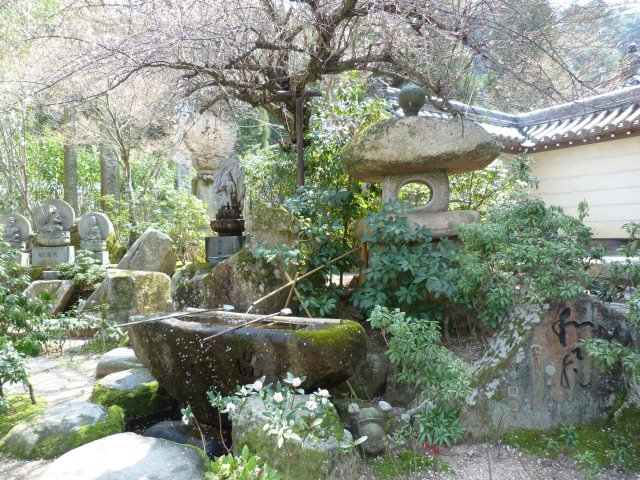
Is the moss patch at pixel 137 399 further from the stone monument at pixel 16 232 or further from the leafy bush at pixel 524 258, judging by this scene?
the stone monument at pixel 16 232

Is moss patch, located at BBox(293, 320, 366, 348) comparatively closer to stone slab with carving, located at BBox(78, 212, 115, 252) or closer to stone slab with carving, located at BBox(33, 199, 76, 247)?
stone slab with carving, located at BBox(78, 212, 115, 252)

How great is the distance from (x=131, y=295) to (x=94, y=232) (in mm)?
A: 4758

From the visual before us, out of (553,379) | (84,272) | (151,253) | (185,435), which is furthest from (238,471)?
(84,272)

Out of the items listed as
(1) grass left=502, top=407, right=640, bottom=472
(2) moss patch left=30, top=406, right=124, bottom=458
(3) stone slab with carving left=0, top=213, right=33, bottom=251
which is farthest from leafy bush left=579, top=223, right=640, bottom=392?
(3) stone slab with carving left=0, top=213, right=33, bottom=251

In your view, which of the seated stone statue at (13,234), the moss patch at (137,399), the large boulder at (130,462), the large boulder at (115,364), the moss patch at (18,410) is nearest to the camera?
the large boulder at (130,462)

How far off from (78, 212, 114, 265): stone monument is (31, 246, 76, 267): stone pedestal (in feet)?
1.40

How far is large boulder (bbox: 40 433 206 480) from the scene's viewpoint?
7.56 feet

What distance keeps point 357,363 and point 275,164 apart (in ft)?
15.7

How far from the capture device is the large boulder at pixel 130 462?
2.30 m

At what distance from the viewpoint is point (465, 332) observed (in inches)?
190

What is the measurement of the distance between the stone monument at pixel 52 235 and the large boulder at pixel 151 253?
9.34ft

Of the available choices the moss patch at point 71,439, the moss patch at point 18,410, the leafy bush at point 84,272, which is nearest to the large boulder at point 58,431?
the moss patch at point 71,439

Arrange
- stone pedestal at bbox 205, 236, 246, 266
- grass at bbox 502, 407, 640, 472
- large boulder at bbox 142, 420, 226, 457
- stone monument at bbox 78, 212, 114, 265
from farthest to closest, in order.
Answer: stone monument at bbox 78, 212, 114, 265 < stone pedestal at bbox 205, 236, 246, 266 < large boulder at bbox 142, 420, 226, 457 < grass at bbox 502, 407, 640, 472

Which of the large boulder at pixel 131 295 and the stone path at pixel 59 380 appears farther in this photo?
the large boulder at pixel 131 295
